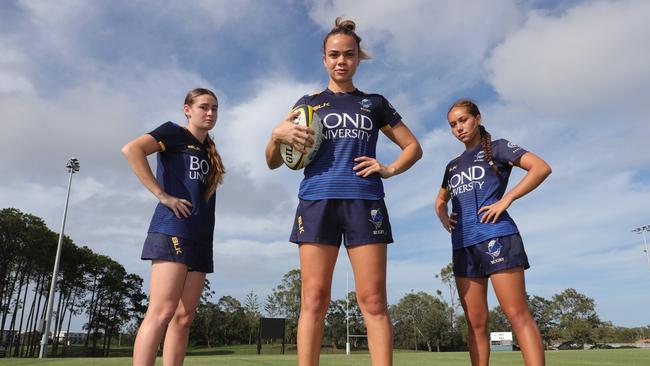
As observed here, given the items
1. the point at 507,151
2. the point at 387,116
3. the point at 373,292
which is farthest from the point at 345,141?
the point at 507,151

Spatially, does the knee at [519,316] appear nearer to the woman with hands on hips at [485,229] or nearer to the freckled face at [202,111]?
the woman with hands on hips at [485,229]

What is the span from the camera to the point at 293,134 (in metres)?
3.06

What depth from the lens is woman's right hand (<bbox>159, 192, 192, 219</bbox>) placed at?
365 cm

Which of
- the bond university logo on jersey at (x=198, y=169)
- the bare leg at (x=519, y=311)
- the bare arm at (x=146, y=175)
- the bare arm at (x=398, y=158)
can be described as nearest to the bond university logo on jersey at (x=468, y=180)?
the bare leg at (x=519, y=311)

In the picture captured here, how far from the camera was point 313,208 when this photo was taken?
9.98 ft

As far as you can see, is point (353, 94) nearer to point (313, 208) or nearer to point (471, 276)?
point (313, 208)

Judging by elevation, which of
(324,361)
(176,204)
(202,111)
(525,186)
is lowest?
(324,361)

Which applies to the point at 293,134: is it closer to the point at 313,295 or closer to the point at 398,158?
the point at 398,158

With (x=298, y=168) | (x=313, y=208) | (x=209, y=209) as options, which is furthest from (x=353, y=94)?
(x=209, y=209)

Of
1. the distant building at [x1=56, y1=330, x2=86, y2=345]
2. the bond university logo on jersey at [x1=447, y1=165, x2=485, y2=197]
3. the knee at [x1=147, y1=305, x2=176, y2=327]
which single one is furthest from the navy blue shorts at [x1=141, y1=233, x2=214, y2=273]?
the distant building at [x1=56, y1=330, x2=86, y2=345]

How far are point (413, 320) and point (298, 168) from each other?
75535 mm

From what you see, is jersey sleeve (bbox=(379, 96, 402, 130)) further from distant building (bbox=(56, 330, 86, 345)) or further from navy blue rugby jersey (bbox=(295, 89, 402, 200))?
distant building (bbox=(56, 330, 86, 345))

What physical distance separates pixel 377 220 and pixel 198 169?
1876 millimetres

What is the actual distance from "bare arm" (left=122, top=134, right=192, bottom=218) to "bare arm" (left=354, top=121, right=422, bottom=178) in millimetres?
1589
